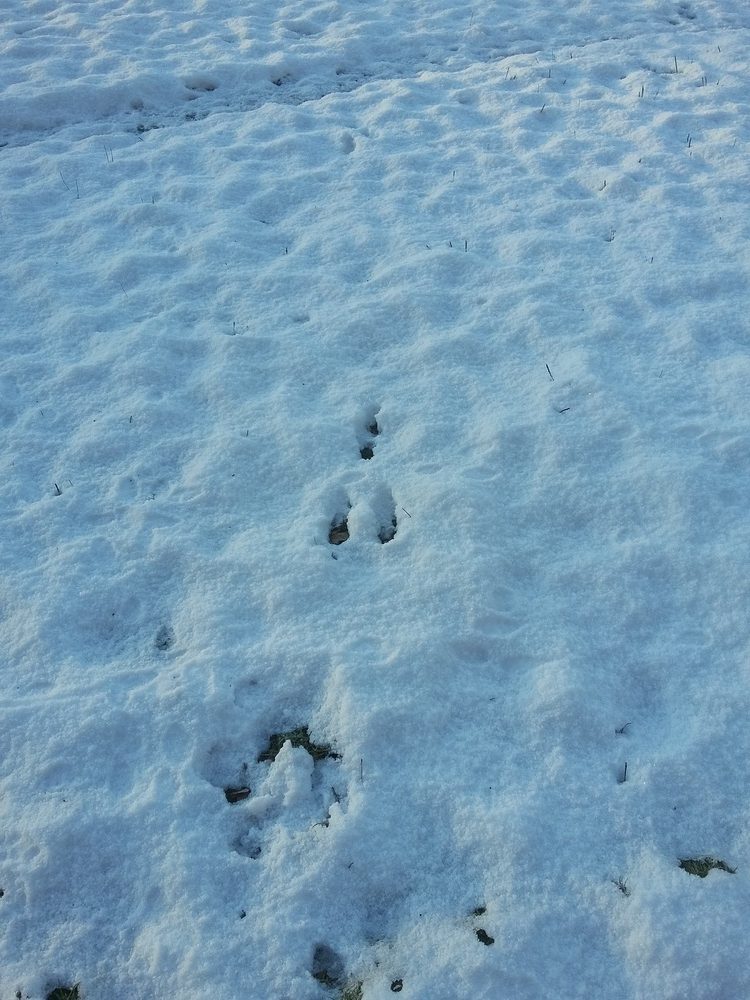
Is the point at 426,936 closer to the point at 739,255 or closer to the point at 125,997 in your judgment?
the point at 125,997

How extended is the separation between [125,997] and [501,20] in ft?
28.6

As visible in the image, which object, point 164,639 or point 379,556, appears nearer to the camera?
point 164,639

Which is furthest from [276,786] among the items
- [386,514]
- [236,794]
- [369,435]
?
[369,435]

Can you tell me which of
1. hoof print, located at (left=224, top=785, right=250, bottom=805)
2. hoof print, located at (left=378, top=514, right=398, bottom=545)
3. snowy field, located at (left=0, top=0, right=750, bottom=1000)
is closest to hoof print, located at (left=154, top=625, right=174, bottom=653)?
snowy field, located at (left=0, top=0, right=750, bottom=1000)

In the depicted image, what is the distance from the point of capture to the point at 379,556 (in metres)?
3.30

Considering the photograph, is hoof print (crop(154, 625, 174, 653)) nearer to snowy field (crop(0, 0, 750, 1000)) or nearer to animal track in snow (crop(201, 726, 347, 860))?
snowy field (crop(0, 0, 750, 1000))

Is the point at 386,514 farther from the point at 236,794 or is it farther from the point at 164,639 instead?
the point at 236,794

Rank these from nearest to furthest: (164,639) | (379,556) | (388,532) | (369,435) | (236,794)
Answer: (236,794)
(164,639)
(379,556)
(388,532)
(369,435)

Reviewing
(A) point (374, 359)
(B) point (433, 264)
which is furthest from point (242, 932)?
(B) point (433, 264)

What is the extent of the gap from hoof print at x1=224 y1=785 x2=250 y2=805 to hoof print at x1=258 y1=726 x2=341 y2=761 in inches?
4.8

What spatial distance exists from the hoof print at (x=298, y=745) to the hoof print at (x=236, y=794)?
121mm

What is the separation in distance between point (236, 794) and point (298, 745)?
26 centimetres

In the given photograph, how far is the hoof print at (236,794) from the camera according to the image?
265 cm

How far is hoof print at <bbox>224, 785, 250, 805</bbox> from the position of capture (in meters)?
2.65
